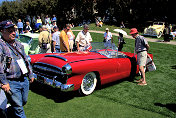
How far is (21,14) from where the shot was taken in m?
49.5

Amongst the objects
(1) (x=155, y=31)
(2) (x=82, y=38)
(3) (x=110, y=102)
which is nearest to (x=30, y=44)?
(2) (x=82, y=38)

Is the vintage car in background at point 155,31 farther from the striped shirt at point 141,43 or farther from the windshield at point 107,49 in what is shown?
the windshield at point 107,49

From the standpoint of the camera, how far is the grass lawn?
3.92 meters

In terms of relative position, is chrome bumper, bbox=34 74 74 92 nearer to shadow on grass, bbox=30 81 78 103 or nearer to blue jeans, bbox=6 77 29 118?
shadow on grass, bbox=30 81 78 103

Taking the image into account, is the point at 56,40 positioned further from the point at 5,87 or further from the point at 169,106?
the point at 5,87

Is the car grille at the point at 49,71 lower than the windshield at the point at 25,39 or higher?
lower

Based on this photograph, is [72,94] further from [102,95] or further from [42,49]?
[42,49]

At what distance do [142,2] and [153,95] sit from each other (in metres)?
30.7

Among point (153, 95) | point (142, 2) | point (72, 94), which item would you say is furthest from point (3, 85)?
point (142, 2)

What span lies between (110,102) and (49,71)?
1.67 m

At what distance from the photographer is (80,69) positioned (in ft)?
14.3

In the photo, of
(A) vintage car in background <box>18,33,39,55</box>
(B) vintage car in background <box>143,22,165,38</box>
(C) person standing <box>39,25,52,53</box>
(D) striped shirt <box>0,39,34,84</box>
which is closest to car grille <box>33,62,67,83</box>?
(D) striped shirt <box>0,39,34,84</box>

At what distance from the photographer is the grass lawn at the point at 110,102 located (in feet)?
12.8

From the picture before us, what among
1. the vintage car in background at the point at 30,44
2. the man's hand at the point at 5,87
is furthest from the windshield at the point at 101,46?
the man's hand at the point at 5,87
